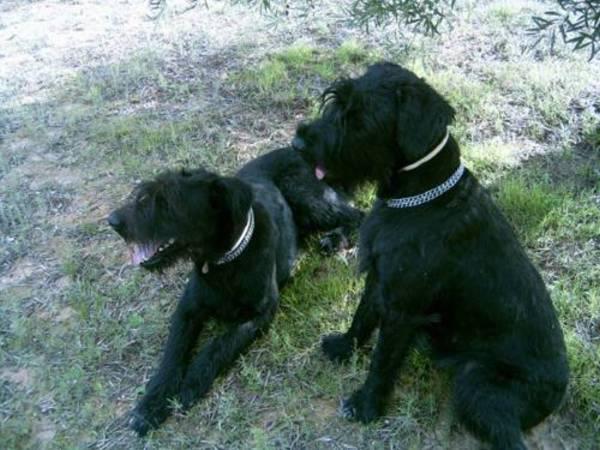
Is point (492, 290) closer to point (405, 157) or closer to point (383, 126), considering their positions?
point (405, 157)

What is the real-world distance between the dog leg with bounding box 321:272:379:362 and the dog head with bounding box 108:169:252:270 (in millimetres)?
877

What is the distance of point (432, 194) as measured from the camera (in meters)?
2.97

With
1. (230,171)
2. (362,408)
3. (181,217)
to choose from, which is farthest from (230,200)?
(230,171)

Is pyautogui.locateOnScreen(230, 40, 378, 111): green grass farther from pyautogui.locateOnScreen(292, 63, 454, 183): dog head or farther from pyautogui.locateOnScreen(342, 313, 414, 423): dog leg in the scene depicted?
pyautogui.locateOnScreen(342, 313, 414, 423): dog leg

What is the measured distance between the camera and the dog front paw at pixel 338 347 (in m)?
3.76

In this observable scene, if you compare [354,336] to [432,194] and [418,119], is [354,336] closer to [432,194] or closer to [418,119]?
[432,194]

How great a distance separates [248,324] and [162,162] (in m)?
2.38

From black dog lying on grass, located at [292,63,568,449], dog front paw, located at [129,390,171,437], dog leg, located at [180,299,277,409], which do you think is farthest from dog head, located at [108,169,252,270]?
dog front paw, located at [129,390,171,437]

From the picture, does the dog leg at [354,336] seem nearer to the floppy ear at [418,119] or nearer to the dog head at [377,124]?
the dog head at [377,124]

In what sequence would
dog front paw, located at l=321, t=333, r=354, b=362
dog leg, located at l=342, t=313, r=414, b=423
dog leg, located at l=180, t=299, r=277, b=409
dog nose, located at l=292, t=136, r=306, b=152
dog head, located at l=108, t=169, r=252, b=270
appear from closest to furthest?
dog nose, located at l=292, t=136, r=306, b=152, dog leg, located at l=342, t=313, r=414, b=423, dog head, located at l=108, t=169, r=252, b=270, dog leg, located at l=180, t=299, r=277, b=409, dog front paw, located at l=321, t=333, r=354, b=362

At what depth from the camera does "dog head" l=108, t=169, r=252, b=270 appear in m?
3.36

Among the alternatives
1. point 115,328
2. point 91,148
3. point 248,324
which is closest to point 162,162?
point 91,148

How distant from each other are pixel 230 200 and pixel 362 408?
4.54 feet

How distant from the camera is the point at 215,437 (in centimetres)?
342
